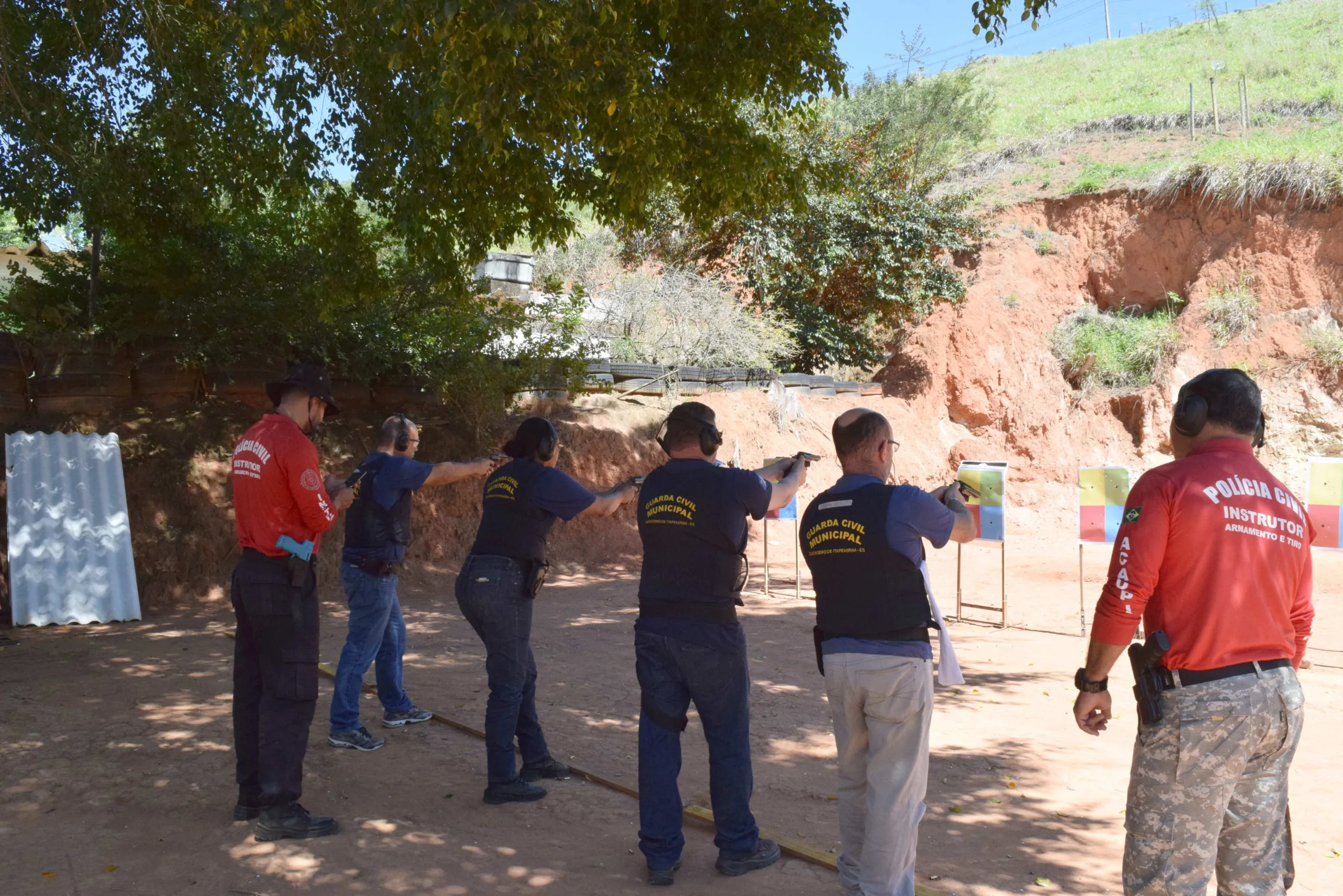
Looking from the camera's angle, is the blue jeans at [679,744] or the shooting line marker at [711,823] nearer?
the blue jeans at [679,744]

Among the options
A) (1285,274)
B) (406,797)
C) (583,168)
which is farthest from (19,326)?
(1285,274)

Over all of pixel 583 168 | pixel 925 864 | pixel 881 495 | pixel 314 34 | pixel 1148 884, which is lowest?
pixel 925 864

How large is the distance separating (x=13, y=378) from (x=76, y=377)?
601 mm

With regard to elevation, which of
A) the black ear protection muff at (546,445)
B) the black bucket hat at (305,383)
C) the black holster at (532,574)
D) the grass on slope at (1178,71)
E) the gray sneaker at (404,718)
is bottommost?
the gray sneaker at (404,718)

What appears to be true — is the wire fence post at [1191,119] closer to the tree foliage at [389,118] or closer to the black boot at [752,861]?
the tree foliage at [389,118]

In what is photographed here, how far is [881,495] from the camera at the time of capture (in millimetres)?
3656

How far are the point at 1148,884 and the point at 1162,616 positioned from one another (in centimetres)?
81

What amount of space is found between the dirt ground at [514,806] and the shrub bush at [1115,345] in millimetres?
10817

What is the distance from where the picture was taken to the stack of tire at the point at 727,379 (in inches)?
666

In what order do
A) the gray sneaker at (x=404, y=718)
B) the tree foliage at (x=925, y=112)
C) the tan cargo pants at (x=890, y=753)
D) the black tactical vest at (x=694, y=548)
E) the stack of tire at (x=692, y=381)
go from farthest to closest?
the tree foliage at (x=925, y=112) → the stack of tire at (x=692, y=381) → the gray sneaker at (x=404, y=718) → the black tactical vest at (x=694, y=548) → the tan cargo pants at (x=890, y=753)

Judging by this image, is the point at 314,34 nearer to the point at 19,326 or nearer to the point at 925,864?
the point at 19,326

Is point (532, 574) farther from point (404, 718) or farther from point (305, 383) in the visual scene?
point (404, 718)

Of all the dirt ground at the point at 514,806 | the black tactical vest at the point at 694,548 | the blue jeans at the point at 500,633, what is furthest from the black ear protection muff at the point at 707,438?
the dirt ground at the point at 514,806

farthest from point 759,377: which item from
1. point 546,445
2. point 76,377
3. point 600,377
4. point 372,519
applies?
point 546,445
